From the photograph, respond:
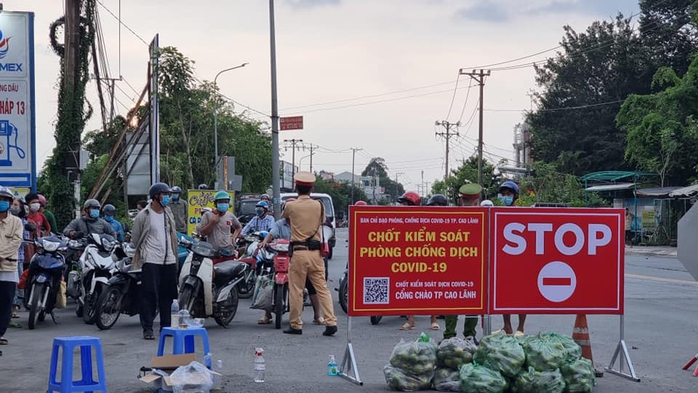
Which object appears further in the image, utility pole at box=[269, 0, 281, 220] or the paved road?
utility pole at box=[269, 0, 281, 220]

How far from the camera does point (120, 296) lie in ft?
38.8

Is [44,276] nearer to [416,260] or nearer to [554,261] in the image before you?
[416,260]

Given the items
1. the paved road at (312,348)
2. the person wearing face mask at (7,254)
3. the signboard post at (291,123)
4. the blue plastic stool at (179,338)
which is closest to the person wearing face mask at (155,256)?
the paved road at (312,348)

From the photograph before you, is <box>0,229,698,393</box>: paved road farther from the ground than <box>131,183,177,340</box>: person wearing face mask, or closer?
closer

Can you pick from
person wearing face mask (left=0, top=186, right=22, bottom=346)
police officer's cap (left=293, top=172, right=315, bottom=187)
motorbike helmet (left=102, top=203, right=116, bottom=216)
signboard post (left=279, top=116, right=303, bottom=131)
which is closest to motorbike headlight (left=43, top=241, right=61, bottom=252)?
person wearing face mask (left=0, top=186, right=22, bottom=346)

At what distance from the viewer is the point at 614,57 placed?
6328cm

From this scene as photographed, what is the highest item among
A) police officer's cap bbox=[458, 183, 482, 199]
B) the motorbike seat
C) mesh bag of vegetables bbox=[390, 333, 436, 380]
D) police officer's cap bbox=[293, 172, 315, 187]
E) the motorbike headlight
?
police officer's cap bbox=[293, 172, 315, 187]

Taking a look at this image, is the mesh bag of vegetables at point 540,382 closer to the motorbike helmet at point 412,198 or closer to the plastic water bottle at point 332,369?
the plastic water bottle at point 332,369

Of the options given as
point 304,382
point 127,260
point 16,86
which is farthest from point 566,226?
point 16,86

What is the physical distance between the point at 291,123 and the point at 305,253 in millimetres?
15890

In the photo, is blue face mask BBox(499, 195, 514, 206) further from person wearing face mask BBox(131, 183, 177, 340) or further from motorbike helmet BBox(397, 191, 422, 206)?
person wearing face mask BBox(131, 183, 177, 340)

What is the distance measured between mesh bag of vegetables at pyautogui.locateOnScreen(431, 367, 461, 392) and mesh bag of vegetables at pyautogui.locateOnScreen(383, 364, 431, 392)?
0.08 metres

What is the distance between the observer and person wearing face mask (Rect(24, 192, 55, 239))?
13836 mm

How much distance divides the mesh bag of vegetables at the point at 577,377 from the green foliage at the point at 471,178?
178 feet
